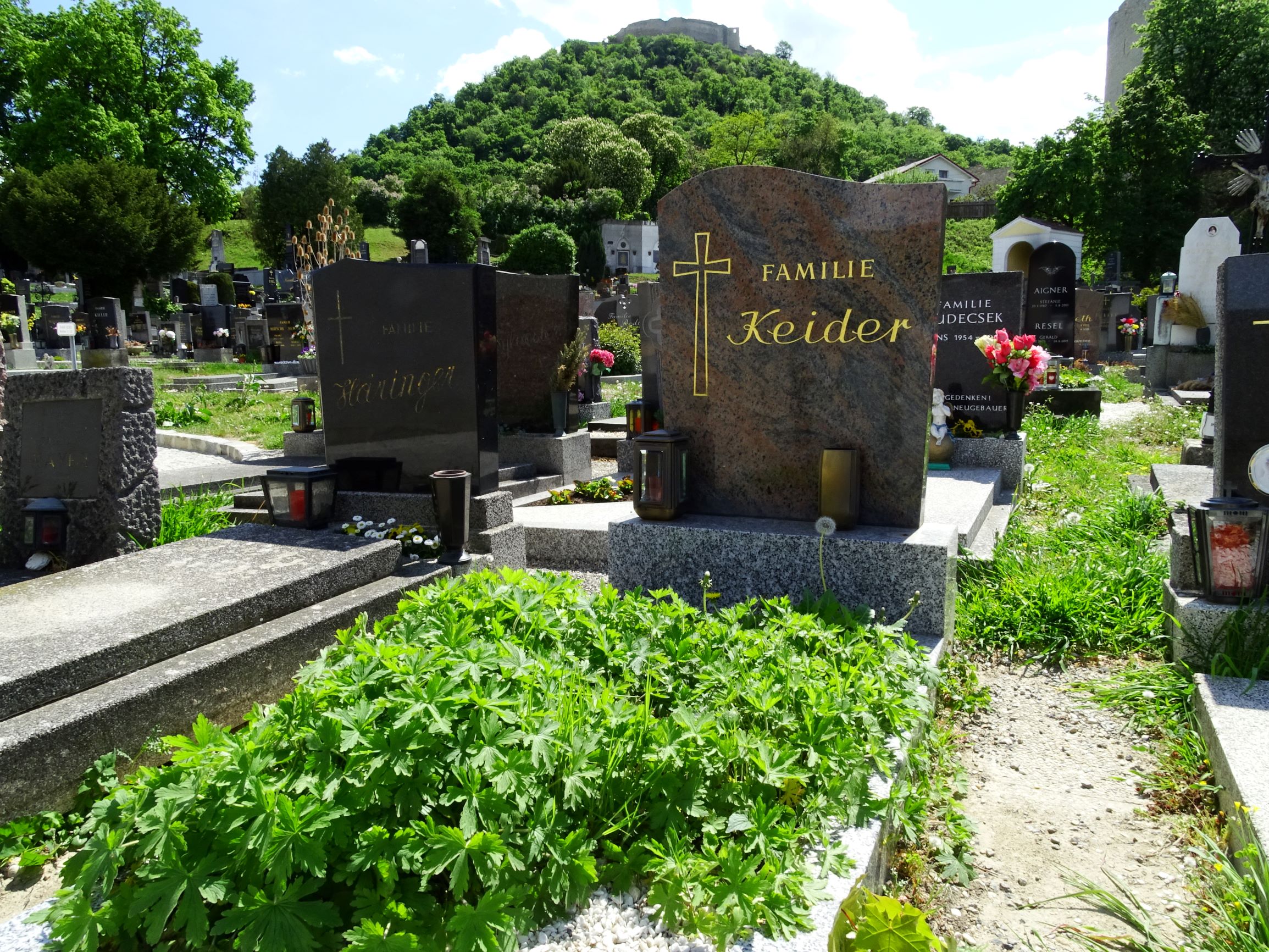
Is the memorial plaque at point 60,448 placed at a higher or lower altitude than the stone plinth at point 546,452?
higher

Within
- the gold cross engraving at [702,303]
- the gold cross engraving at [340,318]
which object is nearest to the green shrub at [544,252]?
the gold cross engraving at [340,318]

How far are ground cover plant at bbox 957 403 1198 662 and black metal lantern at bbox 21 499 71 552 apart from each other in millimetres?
4658

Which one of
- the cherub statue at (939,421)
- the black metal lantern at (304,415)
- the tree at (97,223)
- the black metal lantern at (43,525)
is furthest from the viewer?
the tree at (97,223)

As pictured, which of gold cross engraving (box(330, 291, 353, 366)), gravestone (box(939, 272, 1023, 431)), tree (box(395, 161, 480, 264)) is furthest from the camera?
tree (box(395, 161, 480, 264))

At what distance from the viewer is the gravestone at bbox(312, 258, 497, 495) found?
5.30m

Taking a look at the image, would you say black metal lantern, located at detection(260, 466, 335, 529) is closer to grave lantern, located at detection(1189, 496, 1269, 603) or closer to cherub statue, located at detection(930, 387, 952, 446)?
grave lantern, located at detection(1189, 496, 1269, 603)

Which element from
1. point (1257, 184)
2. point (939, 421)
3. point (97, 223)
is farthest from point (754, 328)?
point (97, 223)

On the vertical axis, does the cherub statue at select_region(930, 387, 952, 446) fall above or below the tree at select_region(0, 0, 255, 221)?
below

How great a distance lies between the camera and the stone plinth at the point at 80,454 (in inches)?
179

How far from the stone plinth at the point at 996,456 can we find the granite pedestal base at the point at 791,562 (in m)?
3.45

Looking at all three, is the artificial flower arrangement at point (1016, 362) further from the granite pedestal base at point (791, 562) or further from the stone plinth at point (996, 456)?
the granite pedestal base at point (791, 562)

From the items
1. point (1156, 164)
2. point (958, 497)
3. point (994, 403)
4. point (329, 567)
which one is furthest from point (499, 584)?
point (1156, 164)

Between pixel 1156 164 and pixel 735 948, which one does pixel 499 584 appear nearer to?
pixel 735 948

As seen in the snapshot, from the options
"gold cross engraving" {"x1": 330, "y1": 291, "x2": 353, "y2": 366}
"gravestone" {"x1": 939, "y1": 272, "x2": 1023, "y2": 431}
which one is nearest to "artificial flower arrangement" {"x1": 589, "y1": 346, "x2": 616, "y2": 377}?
"gravestone" {"x1": 939, "y1": 272, "x2": 1023, "y2": 431}
